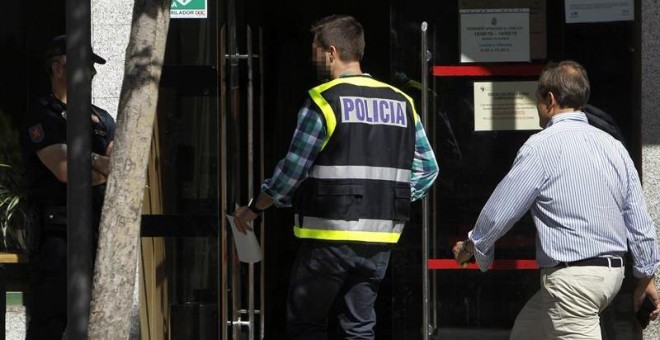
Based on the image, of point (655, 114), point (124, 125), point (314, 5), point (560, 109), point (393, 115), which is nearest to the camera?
point (124, 125)

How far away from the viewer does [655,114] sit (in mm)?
6574

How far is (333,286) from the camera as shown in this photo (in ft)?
17.3

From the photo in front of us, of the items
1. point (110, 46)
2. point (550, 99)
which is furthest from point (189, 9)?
point (550, 99)

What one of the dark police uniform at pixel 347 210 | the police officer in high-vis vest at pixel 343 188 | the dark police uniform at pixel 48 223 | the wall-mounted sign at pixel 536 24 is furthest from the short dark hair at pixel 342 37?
the wall-mounted sign at pixel 536 24

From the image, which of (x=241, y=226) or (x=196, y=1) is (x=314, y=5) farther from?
(x=241, y=226)

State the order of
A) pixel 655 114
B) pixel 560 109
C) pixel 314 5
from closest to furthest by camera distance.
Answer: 1. pixel 560 109
2. pixel 655 114
3. pixel 314 5

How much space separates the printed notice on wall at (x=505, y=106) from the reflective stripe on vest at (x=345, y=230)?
1.55 m

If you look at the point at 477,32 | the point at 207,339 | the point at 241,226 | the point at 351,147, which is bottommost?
the point at 207,339

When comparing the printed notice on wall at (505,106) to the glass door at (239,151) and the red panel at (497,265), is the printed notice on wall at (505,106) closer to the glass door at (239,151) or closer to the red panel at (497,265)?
the red panel at (497,265)

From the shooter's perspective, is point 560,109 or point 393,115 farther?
point 393,115

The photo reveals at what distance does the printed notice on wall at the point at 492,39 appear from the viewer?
667 cm

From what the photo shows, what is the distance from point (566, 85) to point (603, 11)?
6.02ft

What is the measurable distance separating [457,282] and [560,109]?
6.52 feet

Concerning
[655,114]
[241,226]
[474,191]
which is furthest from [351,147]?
[655,114]
